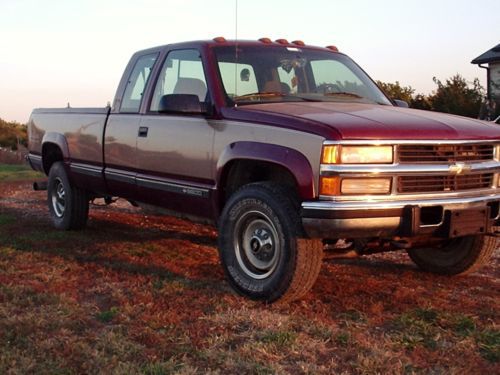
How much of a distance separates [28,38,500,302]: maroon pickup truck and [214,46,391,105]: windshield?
0.5 inches

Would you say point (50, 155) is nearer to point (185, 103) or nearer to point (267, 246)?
point (185, 103)

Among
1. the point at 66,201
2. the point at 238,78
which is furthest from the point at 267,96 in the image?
the point at 66,201

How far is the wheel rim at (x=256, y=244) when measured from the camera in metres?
4.90

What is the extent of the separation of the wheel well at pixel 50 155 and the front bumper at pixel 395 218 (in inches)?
184

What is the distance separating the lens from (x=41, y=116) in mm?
8570

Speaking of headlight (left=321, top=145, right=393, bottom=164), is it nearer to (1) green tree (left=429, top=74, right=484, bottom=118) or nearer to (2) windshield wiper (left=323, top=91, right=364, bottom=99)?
(2) windshield wiper (left=323, top=91, right=364, bottom=99)

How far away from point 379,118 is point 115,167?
3017 millimetres

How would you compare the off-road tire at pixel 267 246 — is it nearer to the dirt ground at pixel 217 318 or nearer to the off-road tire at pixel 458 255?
the dirt ground at pixel 217 318

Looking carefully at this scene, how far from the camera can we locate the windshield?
18.7ft

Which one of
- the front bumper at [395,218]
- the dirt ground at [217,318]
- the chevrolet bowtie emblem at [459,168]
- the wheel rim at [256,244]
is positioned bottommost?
the dirt ground at [217,318]

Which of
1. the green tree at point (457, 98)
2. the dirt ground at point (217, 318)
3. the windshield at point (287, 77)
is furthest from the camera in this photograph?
the green tree at point (457, 98)

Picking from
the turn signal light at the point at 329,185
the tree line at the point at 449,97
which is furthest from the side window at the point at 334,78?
the tree line at the point at 449,97

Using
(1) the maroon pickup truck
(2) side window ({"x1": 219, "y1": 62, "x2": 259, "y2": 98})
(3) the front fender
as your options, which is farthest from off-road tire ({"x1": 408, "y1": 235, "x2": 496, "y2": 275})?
(2) side window ({"x1": 219, "y1": 62, "x2": 259, "y2": 98})

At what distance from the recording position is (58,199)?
331 inches
